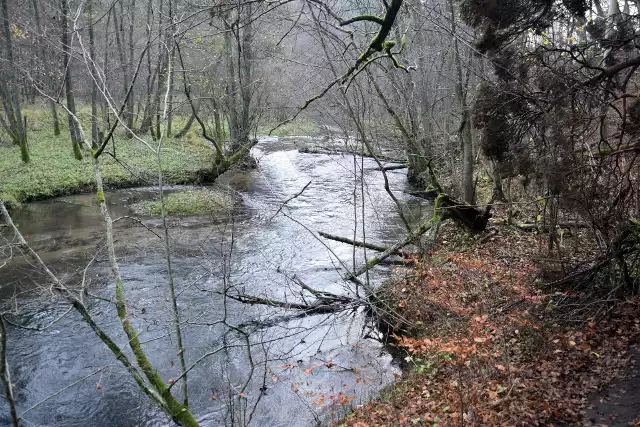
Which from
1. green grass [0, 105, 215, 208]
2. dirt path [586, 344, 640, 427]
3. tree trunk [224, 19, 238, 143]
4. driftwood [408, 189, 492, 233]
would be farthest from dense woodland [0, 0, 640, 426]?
tree trunk [224, 19, 238, 143]

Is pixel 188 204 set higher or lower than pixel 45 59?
lower

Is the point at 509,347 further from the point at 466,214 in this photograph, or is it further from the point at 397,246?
the point at 466,214

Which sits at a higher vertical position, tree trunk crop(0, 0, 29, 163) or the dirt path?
tree trunk crop(0, 0, 29, 163)

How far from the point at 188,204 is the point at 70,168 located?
6.45 metres

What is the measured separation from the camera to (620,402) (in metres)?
4.98

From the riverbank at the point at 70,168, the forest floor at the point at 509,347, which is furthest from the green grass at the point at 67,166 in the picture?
the forest floor at the point at 509,347

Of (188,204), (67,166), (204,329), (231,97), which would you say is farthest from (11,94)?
(204,329)

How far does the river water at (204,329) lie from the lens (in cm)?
697

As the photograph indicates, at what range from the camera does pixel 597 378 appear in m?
5.52

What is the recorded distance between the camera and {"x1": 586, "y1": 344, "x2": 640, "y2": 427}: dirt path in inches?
185

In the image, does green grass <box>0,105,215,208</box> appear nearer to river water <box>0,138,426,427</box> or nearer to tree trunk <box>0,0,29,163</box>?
tree trunk <box>0,0,29,163</box>

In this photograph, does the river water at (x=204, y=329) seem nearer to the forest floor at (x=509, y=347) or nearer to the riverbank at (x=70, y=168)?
the forest floor at (x=509, y=347)

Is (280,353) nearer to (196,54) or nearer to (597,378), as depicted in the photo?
(597,378)

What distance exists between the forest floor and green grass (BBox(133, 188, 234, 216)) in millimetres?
8886
